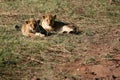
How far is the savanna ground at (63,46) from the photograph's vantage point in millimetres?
8672

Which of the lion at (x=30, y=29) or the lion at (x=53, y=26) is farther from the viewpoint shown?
the lion at (x=53, y=26)

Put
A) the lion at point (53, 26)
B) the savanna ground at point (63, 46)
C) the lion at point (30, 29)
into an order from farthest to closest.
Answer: the lion at point (53, 26) < the lion at point (30, 29) < the savanna ground at point (63, 46)

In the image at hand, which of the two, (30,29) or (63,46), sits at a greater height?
(30,29)

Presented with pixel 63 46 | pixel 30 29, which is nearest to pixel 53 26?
pixel 30 29

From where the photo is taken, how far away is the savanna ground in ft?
28.5

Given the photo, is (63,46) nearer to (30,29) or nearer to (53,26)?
(30,29)

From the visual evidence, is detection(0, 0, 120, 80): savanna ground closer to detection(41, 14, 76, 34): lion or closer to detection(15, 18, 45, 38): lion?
detection(15, 18, 45, 38): lion

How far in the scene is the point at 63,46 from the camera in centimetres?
1039

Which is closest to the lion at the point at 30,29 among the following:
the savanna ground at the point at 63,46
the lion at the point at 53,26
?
the savanna ground at the point at 63,46

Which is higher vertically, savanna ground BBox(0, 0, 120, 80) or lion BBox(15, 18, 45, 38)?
lion BBox(15, 18, 45, 38)

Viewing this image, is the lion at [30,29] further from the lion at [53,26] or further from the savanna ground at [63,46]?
the lion at [53,26]

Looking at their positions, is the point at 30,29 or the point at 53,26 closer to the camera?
the point at 30,29

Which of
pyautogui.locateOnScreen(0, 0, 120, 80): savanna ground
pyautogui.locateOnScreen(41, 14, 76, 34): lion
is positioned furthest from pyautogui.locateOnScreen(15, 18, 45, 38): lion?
pyautogui.locateOnScreen(41, 14, 76, 34): lion

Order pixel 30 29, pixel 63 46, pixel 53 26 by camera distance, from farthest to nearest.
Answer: pixel 53 26 < pixel 30 29 < pixel 63 46
